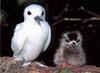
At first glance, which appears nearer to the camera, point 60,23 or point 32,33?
point 32,33

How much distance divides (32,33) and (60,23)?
4.18 ft

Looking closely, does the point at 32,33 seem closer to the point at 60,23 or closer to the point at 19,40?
the point at 19,40

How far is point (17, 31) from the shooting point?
13.1 feet

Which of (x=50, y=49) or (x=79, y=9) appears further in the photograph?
(x=79, y=9)

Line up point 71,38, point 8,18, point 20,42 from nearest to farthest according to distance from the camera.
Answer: point 20,42, point 71,38, point 8,18

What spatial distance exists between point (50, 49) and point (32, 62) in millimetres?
579

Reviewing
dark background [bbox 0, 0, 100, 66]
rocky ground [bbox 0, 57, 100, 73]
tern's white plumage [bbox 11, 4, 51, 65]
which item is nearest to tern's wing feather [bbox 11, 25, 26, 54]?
tern's white plumage [bbox 11, 4, 51, 65]

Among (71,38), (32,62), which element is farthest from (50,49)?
(32,62)

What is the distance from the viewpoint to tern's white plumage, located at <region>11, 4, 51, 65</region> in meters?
3.91

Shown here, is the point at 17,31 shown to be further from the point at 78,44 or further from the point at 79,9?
the point at 79,9

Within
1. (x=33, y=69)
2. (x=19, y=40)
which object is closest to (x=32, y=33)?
(x=19, y=40)

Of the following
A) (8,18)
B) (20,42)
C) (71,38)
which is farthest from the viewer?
(8,18)

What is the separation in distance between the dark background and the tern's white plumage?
600 mm

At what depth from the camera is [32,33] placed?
393 centimetres
